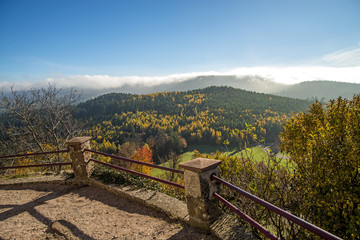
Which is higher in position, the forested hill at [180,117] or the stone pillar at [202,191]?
the stone pillar at [202,191]

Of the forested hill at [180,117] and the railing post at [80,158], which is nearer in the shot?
the railing post at [80,158]

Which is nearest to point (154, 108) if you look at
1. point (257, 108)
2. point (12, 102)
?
point (257, 108)

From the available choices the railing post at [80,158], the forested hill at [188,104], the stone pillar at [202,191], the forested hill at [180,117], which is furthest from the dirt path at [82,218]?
the forested hill at [188,104]

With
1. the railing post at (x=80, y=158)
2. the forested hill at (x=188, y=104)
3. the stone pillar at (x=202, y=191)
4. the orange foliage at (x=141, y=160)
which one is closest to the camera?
the stone pillar at (x=202, y=191)

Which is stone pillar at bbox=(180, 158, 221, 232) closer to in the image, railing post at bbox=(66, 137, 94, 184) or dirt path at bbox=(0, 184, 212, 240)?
dirt path at bbox=(0, 184, 212, 240)

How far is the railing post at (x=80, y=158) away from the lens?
570 cm

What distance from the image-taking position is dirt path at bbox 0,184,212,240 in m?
3.61

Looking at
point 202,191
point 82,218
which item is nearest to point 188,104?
point 82,218

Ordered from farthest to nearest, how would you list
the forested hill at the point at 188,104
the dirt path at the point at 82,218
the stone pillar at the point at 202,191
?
the forested hill at the point at 188,104
the dirt path at the point at 82,218
the stone pillar at the point at 202,191

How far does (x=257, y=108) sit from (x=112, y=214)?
4657 inches

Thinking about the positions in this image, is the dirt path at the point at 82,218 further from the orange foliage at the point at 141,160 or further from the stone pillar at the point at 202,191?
the orange foliage at the point at 141,160

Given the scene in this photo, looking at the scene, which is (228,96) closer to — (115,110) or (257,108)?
(257,108)

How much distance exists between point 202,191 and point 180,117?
106932mm

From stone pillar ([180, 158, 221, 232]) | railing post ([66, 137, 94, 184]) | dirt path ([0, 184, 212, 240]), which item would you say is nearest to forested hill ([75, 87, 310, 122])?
railing post ([66, 137, 94, 184])
